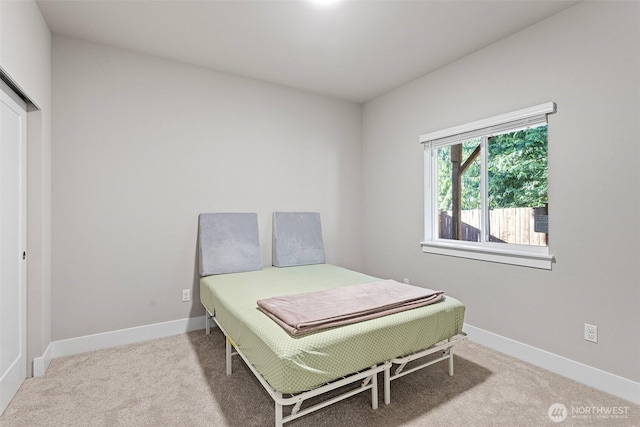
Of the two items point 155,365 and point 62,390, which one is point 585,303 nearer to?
point 155,365

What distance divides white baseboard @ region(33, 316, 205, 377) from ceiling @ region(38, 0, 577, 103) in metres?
2.40

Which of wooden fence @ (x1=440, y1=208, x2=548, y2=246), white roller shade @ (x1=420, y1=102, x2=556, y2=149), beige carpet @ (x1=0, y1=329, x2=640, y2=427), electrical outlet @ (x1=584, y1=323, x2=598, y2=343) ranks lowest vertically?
beige carpet @ (x1=0, y1=329, x2=640, y2=427)

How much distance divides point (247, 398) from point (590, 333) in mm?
2235

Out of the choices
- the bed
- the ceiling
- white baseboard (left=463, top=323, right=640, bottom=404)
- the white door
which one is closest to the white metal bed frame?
the bed

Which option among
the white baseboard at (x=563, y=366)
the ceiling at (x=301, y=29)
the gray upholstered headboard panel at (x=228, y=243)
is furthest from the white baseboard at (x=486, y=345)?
the ceiling at (x=301, y=29)

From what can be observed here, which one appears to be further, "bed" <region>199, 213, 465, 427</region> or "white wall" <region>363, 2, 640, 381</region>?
"white wall" <region>363, 2, 640, 381</region>

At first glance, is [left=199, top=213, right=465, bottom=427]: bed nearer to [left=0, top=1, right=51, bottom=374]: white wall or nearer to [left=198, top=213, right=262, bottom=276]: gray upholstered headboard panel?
[left=198, top=213, right=262, bottom=276]: gray upholstered headboard panel

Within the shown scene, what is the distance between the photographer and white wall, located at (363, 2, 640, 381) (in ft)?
6.26

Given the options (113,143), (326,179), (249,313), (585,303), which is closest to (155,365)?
(249,313)

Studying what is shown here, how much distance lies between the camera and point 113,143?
266 cm

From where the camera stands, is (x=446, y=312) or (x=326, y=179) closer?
(x=446, y=312)

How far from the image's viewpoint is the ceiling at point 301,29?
214cm

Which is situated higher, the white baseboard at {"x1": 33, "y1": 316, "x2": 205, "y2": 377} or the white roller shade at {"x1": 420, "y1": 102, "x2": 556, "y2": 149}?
the white roller shade at {"x1": 420, "y1": 102, "x2": 556, "y2": 149}

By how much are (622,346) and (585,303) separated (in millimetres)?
285
